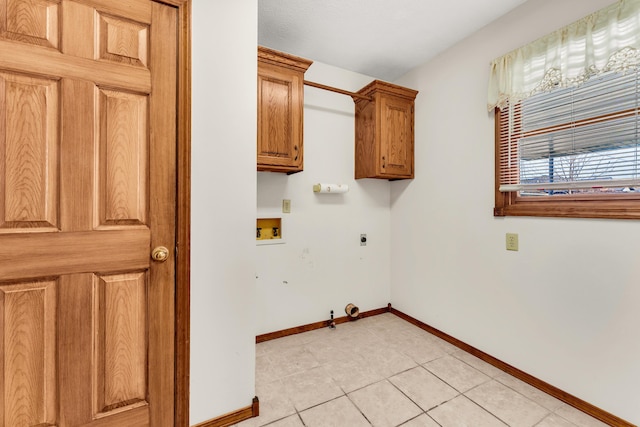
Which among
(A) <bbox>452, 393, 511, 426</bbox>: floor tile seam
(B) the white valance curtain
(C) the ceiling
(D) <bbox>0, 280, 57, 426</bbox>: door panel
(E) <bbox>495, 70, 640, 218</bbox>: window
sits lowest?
(A) <bbox>452, 393, 511, 426</bbox>: floor tile seam

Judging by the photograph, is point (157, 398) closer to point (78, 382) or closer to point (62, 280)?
point (78, 382)

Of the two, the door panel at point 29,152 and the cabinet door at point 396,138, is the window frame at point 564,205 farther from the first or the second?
the door panel at point 29,152

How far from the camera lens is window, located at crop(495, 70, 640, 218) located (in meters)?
1.53

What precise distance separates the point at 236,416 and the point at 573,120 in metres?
2.69

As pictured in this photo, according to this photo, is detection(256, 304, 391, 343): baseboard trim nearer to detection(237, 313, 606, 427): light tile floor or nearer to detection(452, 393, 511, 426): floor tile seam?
detection(237, 313, 606, 427): light tile floor

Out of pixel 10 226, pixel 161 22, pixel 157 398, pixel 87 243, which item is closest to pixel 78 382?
pixel 157 398

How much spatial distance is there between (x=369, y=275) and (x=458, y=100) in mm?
1904

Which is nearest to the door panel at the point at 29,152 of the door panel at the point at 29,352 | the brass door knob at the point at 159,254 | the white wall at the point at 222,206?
the door panel at the point at 29,352

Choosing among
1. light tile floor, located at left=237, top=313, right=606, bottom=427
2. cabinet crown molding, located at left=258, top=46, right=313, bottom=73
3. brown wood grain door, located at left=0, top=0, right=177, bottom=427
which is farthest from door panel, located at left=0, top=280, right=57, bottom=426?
cabinet crown molding, located at left=258, top=46, right=313, bottom=73

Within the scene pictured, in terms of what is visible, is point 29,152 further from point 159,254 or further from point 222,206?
point 222,206

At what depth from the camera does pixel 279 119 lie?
2.18 metres

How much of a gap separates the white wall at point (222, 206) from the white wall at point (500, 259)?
1814 millimetres

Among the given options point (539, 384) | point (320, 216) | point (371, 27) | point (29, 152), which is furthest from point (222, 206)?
point (539, 384)

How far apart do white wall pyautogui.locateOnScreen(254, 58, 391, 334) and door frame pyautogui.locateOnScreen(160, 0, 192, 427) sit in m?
1.04
